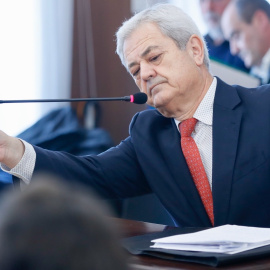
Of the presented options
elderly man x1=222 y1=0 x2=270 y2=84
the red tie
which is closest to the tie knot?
the red tie

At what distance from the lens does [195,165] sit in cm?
165

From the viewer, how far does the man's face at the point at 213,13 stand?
10.9ft

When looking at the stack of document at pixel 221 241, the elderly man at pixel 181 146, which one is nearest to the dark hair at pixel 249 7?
the elderly man at pixel 181 146

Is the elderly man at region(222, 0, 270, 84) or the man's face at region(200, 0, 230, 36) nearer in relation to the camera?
the elderly man at region(222, 0, 270, 84)

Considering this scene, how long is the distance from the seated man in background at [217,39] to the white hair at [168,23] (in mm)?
1443

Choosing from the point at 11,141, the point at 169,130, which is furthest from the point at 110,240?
the point at 169,130

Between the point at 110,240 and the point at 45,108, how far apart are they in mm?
3484

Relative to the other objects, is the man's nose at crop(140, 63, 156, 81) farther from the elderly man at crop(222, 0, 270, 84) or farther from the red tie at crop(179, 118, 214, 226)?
the elderly man at crop(222, 0, 270, 84)

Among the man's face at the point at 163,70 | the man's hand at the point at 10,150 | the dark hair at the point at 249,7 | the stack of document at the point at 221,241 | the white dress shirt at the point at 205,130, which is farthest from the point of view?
the dark hair at the point at 249,7

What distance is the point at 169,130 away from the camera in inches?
70.8

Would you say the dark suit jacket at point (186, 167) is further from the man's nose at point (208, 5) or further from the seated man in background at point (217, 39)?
the man's nose at point (208, 5)

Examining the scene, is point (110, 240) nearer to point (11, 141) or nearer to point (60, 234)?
point (60, 234)

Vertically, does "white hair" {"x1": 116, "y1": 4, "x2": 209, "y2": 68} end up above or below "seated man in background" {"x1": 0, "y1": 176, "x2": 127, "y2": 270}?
above

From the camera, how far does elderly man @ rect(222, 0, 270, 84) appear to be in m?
3.17
